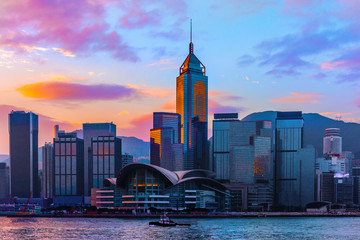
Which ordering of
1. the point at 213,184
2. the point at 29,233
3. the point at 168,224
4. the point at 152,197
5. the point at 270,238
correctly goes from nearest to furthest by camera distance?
→ the point at 270,238, the point at 29,233, the point at 168,224, the point at 152,197, the point at 213,184

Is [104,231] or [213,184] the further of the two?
[213,184]

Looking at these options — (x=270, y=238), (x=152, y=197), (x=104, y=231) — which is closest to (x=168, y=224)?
(x=104, y=231)

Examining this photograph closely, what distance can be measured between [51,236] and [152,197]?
91.3 metres

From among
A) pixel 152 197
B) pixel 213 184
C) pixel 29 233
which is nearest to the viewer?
pixel 29 233

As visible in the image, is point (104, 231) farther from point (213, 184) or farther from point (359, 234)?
point (213, 184)

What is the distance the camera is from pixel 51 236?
308 feet

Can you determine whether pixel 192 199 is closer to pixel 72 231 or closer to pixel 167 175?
pixel 167 175

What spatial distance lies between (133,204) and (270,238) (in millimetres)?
100755

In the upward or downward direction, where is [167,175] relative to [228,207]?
upward

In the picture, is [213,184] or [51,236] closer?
[51,236]

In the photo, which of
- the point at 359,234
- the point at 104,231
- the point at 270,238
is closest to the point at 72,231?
the point at 104,231

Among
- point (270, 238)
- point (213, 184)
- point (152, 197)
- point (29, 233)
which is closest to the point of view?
point (270, 238)

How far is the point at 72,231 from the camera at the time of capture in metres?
104

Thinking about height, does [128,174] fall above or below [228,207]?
above
